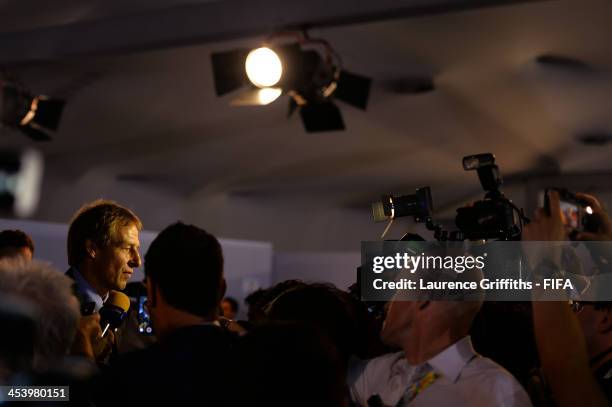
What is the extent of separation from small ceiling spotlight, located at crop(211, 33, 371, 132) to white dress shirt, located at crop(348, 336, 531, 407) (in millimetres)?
2159

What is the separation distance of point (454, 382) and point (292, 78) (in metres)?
2.36

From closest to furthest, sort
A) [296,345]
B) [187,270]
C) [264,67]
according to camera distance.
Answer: [296,345] < [187,270] < [264,67]

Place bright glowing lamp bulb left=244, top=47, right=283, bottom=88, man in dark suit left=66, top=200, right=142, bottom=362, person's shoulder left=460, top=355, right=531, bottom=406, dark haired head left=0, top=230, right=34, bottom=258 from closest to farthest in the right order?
person's shoulder left=460, top=355, right=531, bottom=406 → man in dark suit left=66, top=200, right=142, bottom=362 → dark haired head left=0, top=230, right=34, bottom=258 → bright glowing lamp bulb left=244, top=47, right=283, bottom=88

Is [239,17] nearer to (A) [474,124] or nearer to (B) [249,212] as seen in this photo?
(A) [474,124]

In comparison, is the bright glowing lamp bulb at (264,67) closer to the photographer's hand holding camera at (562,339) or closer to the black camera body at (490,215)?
the black camera body at (490,215)

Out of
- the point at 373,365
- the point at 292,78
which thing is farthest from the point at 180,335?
the point at 292,78

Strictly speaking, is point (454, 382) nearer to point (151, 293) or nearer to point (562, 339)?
point (562, 339)

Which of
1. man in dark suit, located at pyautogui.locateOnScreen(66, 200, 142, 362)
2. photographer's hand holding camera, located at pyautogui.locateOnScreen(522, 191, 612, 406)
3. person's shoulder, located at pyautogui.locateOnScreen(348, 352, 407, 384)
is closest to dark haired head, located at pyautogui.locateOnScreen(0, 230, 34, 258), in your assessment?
man in dark suit, located at pyautogui.locateOnScreen(66, 200, 142, 362)

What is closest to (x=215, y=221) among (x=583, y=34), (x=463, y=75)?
(x=463, y=75)

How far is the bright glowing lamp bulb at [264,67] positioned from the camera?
3.54 m

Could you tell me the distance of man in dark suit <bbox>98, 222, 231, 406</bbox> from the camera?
1.25 meters

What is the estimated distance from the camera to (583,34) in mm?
4020

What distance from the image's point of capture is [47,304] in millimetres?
1278

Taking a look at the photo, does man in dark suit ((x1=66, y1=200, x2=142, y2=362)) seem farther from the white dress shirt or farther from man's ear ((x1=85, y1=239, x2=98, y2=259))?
the white dress shirt
